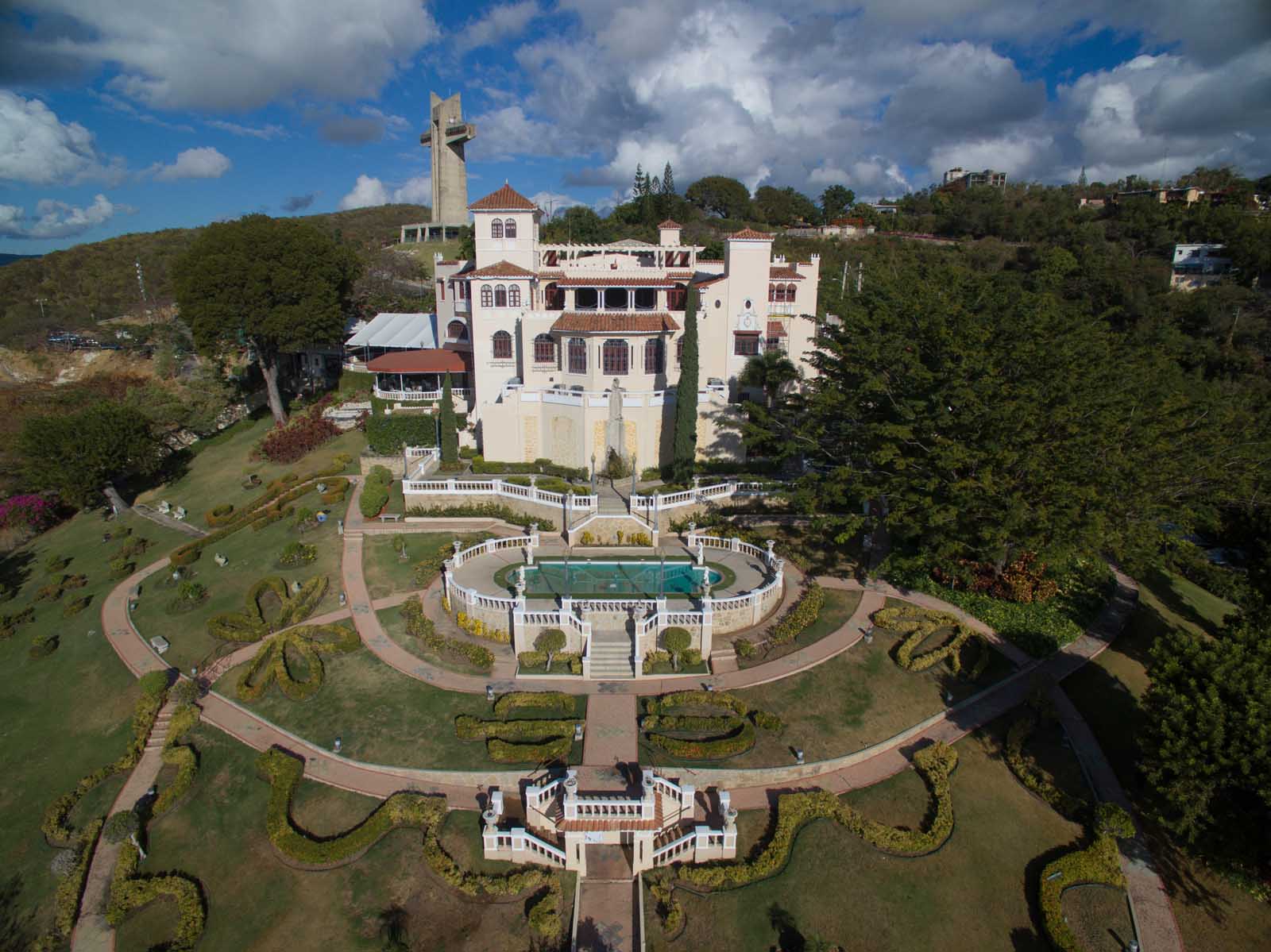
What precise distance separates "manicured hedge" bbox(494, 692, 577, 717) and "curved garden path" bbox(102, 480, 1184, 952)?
1.02 m

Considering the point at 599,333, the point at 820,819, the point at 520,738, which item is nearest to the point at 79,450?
the point at 599,333

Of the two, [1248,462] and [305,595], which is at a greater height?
[1248,462]

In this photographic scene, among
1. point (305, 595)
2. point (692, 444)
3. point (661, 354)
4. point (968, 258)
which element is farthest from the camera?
point (968, 258)

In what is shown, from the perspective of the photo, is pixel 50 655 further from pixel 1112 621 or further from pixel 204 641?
pixel 1112 621

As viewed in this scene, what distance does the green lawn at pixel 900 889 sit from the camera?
1684 centimetres

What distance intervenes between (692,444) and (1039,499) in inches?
699

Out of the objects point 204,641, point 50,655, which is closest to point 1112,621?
point 204,641

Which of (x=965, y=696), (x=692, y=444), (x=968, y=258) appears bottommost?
(x=965, y=696)

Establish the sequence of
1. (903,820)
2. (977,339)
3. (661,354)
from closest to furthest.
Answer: (903,820)
(977,339)
(661,354)

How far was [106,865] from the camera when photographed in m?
18.9

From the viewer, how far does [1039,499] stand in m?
24.5

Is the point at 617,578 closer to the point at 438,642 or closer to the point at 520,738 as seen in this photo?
the point at 438,642

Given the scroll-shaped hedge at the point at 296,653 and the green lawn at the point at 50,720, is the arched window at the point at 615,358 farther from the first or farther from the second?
the green lawn at the point at 50,720

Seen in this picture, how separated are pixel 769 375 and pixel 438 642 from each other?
25.1 metres
